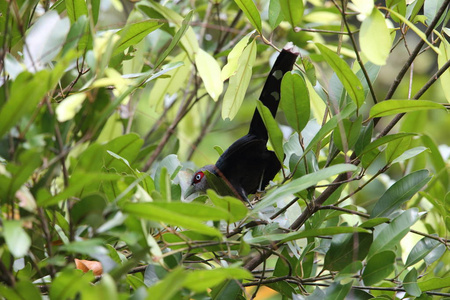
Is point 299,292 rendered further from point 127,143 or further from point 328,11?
point 328,11

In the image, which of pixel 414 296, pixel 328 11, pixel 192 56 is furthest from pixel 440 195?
pixel 328 11

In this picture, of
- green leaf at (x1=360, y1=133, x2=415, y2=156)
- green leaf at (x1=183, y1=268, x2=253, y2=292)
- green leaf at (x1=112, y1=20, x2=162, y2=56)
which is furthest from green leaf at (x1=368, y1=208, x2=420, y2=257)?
green leaf at (x1=112, y1=20, x2=162, y2=56)

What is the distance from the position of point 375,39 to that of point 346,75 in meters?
0.11

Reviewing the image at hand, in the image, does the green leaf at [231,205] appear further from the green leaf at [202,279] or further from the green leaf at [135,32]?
the green leaf at [135,32]

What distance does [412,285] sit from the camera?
0.95m

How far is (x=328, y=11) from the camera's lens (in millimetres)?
1971

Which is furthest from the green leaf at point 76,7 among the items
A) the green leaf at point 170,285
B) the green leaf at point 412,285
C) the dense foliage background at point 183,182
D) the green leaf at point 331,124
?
the green leaf at point 412,285

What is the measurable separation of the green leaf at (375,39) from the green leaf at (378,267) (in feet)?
1.06

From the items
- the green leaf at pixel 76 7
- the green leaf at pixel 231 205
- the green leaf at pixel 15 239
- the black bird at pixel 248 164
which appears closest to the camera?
the green leaf at pixel 15 239

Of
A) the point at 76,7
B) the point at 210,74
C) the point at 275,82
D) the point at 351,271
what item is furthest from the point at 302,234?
the point at 76,7

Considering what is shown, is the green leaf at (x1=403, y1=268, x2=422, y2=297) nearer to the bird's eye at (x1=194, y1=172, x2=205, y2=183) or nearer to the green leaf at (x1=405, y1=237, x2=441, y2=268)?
the green leaf at (x1=405, y1=237, x2=441, y2=268)

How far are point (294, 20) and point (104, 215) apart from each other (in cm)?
58

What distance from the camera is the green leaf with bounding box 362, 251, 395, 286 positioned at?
875mm

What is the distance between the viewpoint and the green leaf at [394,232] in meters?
0.87
